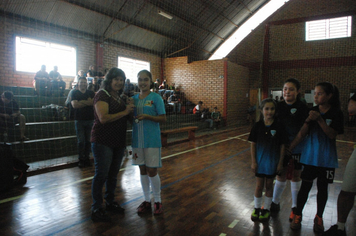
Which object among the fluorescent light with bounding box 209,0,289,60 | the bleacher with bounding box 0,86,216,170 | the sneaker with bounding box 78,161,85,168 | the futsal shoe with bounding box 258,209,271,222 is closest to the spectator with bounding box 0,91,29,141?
the bleacher with bounding box 0,86,216,170

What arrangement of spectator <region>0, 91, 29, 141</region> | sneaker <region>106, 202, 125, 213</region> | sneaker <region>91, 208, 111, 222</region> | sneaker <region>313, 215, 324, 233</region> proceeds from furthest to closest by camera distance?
spectator <region>0, 91, 29, 141</region> → sneaker <region>106, 202, 125, 213</region> → sneaker <region>91, 208, 111, 222</region> → sneaker <region>313, 215, 324, 233</region>

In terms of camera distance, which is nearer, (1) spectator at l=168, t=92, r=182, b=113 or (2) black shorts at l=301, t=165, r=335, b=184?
(2) black shorts at l=301, t=165, r=335, b=184

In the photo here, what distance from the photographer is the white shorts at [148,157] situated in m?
2.46

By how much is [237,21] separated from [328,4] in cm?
485

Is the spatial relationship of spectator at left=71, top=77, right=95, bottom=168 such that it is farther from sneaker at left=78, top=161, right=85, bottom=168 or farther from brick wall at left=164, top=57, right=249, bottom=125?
brick wall at left=164, top=57, right=249, bottom=125

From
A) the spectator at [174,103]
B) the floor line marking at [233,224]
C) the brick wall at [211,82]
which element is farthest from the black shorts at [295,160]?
the brick wall at [211,82]

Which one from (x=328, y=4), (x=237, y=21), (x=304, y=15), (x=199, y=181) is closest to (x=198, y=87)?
(x=237, y=21)

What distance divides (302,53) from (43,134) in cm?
1351

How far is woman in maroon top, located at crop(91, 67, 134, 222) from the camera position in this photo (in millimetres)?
2330

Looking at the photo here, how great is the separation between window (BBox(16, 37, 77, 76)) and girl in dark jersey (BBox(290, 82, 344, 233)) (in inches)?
356

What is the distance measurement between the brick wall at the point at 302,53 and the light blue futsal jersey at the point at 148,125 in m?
13.1

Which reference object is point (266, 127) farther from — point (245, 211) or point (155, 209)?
point (155, 209)

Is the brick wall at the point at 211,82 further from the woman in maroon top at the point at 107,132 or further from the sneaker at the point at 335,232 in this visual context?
the sneaker at the point at 335,232

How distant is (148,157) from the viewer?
2.47 m
